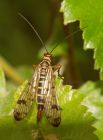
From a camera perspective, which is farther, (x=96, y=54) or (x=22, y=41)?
(x=22, y=41)

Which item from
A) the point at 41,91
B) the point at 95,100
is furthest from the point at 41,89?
the point at 95,100

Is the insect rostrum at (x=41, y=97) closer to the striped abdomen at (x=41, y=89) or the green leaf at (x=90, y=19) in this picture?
the striped abdomen at (x=41, y=89)

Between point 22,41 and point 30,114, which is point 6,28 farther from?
point 30,114

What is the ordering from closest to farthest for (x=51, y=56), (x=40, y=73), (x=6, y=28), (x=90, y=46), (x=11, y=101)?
(x=90, y=46) → (x=11, y=101) → (x=40, y=73) → (x=51, y=56) → (x=6, y=28)

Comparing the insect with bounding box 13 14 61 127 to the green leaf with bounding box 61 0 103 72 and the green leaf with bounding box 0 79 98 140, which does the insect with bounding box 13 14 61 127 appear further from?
the green leaf with bounding box 61 0 103 72

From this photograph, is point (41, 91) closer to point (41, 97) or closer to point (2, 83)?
point (41, 97)

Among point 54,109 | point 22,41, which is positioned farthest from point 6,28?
point 54,109
